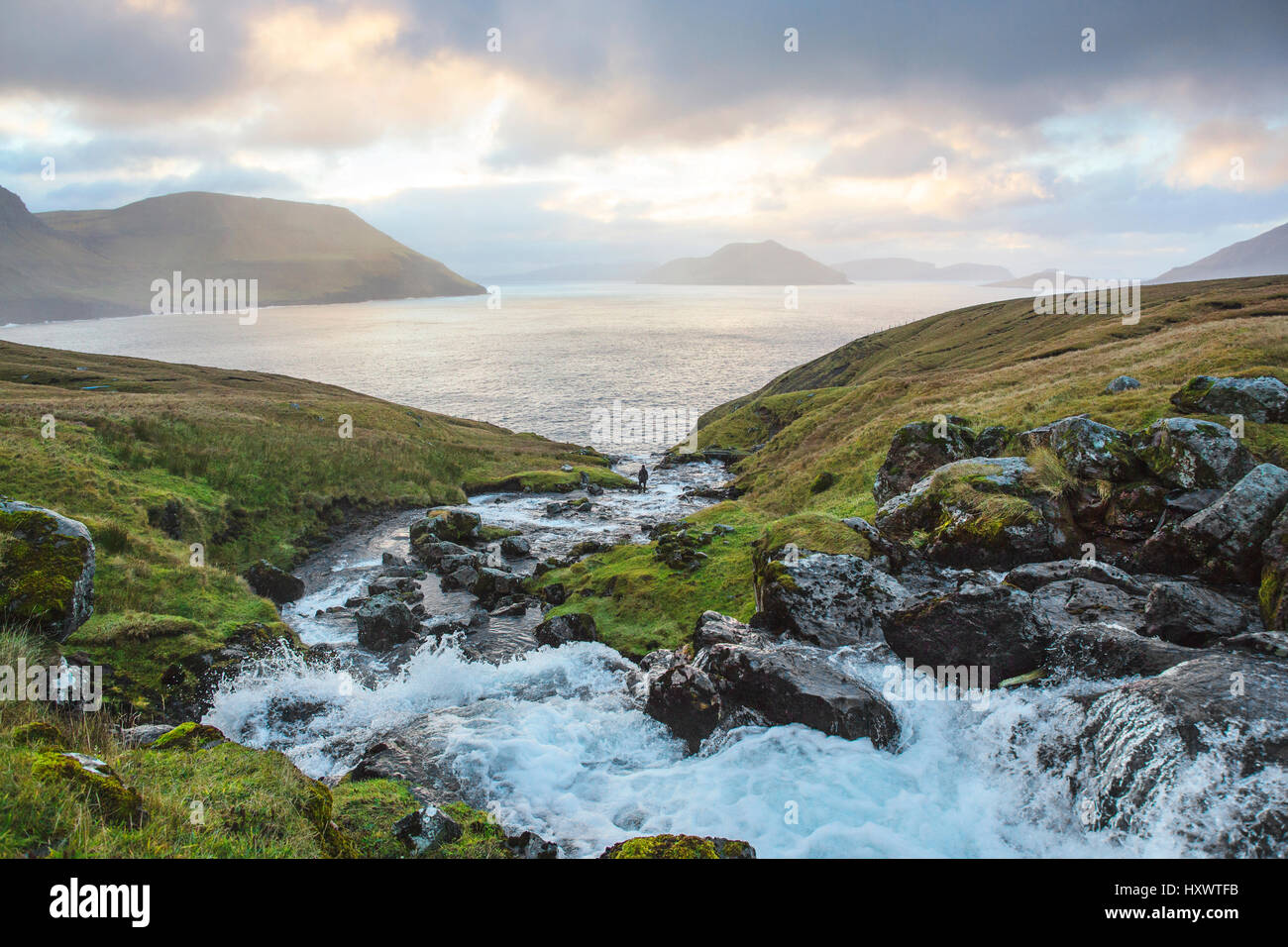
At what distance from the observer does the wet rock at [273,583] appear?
2638 cm

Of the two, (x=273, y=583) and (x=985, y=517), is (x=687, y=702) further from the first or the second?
(x=273, y=583)

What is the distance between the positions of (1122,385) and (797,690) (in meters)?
26.0

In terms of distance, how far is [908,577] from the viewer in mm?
18422

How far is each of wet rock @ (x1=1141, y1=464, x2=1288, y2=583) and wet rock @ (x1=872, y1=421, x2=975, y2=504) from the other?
9.94m

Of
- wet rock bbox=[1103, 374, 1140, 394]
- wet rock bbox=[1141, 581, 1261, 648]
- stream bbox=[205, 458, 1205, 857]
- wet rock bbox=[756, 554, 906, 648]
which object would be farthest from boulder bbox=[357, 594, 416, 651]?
wet rock bbox=[1103, 374, 1140, 394]

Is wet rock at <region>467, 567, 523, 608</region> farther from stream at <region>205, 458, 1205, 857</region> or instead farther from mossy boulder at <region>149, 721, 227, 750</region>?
mossy boulder at <region>149, 721, 227, 750</region>

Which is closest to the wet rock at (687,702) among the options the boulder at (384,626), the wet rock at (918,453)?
Result: the boulder at (384,626)

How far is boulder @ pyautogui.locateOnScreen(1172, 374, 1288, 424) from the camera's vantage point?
781 inches

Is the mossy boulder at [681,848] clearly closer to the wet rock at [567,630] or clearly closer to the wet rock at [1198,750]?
the wet rock at [1198,750]

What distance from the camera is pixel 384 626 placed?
21703 millimetres
